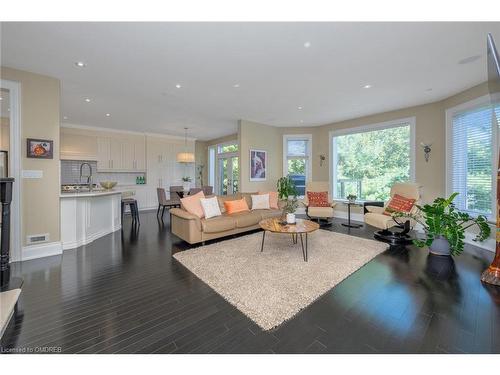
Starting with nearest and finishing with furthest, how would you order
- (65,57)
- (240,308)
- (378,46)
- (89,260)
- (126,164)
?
(240,308), (378,46), (65,57), (89,260), (126,164)

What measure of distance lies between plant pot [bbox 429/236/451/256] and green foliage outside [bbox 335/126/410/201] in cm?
231

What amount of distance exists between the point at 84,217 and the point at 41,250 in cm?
76

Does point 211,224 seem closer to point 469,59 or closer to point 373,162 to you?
point 469,59

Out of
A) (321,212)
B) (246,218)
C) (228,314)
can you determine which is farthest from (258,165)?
(228,314)

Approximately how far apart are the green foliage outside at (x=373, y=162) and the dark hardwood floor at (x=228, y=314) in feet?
9.17

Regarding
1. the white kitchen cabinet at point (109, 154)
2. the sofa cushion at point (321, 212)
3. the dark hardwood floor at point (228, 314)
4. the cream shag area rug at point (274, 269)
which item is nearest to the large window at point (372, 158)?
the sofa cushion at point (321, 212)

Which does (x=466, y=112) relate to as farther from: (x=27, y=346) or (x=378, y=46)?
(x=27, y=346)

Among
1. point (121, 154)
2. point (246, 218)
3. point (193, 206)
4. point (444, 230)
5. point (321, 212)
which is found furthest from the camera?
point (121, 154)

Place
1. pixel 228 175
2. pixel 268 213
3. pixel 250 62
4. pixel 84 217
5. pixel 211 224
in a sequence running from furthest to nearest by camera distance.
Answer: pixel 228 175, pixel 268 213, pixel 84 217, pixel 211 224, pixel 250 62

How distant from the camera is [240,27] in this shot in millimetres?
2154

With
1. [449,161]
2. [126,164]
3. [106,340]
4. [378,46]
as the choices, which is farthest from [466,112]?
[126,164]

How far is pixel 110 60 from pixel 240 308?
336 centimetres

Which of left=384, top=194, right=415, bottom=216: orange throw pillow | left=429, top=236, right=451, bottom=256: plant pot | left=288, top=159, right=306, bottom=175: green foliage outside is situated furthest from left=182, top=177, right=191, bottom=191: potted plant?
left=429, top=236, right=451, bottom=256: plant pot

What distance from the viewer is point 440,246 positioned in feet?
10.5
